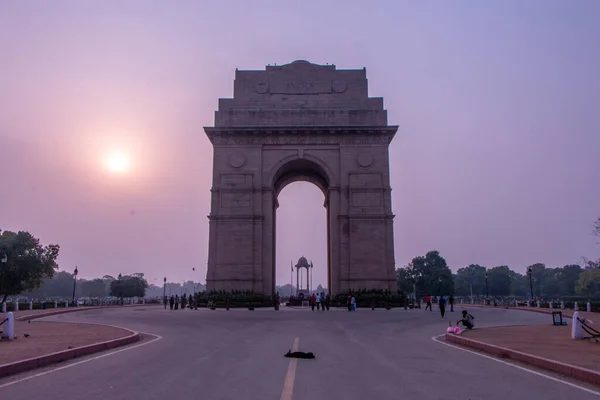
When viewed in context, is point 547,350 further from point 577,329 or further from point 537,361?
point 577,329

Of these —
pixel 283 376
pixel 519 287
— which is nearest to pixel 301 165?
pixel 283 376

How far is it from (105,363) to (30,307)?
39.0 meters

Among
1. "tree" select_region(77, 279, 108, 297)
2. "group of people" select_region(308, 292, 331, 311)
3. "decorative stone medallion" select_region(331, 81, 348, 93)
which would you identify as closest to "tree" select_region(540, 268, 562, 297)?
"decorative stone medallion" select_region(331, 81, 348, 93)

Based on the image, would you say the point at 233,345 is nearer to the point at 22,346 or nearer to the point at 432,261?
the point at 22,346

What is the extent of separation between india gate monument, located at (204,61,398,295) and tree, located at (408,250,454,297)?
6565 centimetres

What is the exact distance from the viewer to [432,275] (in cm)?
11150

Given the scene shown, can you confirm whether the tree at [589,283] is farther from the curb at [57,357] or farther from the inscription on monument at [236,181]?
the curb at [57,357]

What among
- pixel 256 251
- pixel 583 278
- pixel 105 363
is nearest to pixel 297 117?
pixel 256 251

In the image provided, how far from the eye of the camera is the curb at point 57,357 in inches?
363

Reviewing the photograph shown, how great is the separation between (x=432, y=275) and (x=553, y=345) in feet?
333

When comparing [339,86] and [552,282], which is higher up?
[339,86]

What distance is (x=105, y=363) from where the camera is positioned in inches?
413

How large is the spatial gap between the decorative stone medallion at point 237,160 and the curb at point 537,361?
106 ft

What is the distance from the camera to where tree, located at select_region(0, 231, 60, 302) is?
6425cm
